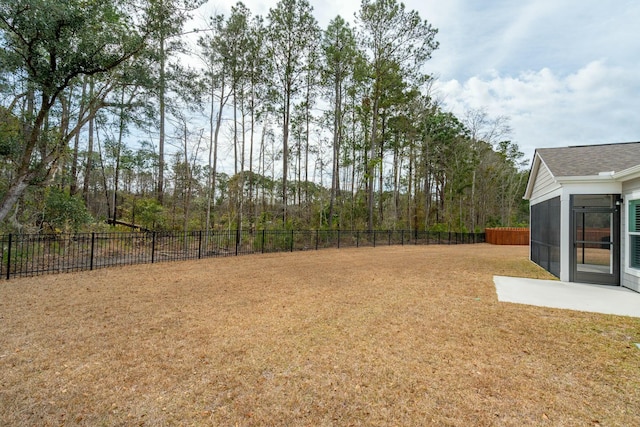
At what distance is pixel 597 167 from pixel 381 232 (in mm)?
10441

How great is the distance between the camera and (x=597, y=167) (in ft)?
21.4

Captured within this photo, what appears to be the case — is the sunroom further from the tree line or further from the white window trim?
the tree line

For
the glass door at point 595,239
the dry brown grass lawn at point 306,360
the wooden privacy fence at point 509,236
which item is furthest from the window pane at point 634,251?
the wooden privacy fence at point 509,236

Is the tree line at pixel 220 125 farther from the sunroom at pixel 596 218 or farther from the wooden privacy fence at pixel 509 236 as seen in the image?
the sunroom at pixel 596 218

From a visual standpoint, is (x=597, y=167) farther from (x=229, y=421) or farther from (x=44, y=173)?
(x=44, y=173)

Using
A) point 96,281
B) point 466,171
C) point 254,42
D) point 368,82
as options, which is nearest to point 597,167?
point 96,281

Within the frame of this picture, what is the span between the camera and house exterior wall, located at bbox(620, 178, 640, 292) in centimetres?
547

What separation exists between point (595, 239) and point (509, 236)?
587 inches

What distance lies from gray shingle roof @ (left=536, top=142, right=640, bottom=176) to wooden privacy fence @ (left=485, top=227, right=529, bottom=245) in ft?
41.5

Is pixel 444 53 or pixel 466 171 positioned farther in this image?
pixel 466 171

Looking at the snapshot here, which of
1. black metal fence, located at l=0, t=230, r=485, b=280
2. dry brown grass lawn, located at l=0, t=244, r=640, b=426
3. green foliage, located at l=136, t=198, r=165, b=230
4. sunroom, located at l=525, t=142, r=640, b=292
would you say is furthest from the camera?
green foliage, located at l=136, t=198, r=165, b=230

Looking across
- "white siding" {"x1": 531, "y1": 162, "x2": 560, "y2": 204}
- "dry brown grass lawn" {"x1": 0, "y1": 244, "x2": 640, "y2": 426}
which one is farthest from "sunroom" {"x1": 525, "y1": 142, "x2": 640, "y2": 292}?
"dry brown grass lawn" {"x1": 0, "y1": 244, "x2": 640, "y2": 426}

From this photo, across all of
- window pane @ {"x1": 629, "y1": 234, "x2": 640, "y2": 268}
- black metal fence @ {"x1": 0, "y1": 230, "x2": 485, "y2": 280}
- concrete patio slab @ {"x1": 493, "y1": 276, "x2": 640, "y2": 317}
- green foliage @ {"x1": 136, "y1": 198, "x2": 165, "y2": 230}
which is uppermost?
green foliage @ {"x1": 136, "y1": 198, "x2": 165, "y2": 230}

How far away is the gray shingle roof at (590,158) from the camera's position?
644cm
